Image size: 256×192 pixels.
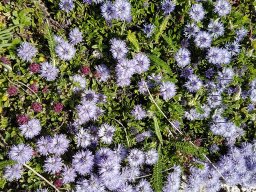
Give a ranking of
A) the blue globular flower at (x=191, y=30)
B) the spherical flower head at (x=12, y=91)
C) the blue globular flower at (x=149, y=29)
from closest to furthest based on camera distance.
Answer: the spherical flower head at (x=12, y=91), the blue globular flower at (x=149, y=29), the blue globular flower at (x=191, y=30)

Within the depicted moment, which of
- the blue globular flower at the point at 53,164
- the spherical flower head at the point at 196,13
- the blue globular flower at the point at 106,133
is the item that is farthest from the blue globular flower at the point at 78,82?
the spherical flower head at the point at 196,13

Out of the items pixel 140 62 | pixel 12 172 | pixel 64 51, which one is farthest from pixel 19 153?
pixel 140 62

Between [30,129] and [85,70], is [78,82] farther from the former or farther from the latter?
[30,129]

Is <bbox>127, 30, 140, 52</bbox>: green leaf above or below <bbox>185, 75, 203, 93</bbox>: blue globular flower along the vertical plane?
above

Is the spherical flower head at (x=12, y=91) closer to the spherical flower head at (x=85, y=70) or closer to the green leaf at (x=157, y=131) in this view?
the spherical flower head at (x=85, y=70)

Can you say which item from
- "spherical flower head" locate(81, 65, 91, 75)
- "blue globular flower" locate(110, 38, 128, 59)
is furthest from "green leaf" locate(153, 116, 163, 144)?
"spherical flower head" locate(81, 65, 91, 75)

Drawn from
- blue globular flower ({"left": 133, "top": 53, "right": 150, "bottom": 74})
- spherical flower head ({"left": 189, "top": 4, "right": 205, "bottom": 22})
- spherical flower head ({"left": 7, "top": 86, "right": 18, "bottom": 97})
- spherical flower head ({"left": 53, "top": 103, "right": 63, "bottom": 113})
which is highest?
spherical flower head ({"left": 189, "top": 4, "right": 205, "bottom": 22})

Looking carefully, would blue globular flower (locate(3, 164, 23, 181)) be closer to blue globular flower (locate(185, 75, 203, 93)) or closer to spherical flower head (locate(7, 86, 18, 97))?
spherical flower head (locate(7, 86, 18, 97))
